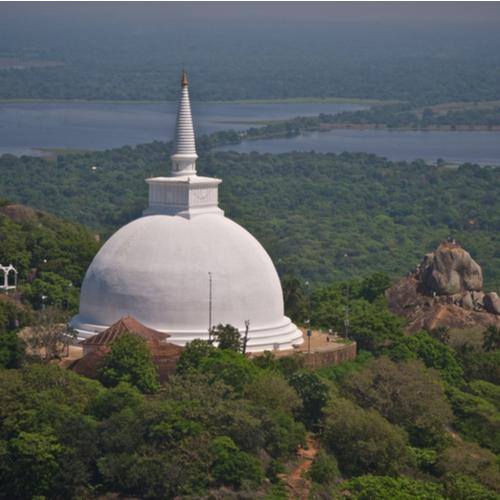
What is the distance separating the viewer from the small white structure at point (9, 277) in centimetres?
7400

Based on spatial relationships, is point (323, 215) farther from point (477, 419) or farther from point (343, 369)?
point (477, 419)

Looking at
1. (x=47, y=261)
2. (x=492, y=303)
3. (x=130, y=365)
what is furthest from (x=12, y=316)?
(x=492, y=303)

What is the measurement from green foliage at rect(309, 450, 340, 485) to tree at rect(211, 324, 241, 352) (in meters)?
5.35

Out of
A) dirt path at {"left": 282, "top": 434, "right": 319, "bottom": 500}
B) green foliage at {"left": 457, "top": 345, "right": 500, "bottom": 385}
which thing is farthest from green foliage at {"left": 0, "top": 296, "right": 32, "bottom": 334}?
green foliage at {"left": 457, "top": 345, "right": 500, "bottom": 385}

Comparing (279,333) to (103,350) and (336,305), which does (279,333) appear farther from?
(336,305)

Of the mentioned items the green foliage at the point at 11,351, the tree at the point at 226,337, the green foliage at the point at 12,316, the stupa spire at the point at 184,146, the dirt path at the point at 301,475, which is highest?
the stupa spire at the point at 184,146

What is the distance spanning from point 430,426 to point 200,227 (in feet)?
33.8

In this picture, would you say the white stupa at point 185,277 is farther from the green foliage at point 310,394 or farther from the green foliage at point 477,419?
the green foliage at point 477,419

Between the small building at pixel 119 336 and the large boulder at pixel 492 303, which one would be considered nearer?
the small building at pixel 119 336

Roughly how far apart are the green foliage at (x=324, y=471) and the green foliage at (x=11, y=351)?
10542mm

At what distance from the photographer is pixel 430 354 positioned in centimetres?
6400

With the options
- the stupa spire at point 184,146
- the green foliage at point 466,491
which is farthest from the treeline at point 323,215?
the green foliage at point 466,491

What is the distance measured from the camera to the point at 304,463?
53500 mm

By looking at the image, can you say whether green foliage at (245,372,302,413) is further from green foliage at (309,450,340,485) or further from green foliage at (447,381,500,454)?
green foliage at (447,381,500,454)
